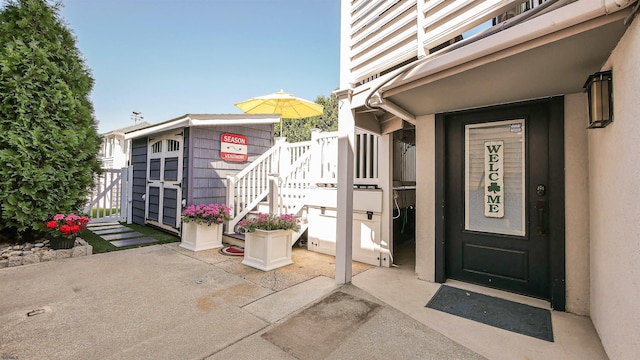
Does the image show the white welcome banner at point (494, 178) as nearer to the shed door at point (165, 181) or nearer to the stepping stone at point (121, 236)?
the shed door at point (165, 181)

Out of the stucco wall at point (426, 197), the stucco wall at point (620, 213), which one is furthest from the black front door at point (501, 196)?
the stucco wall at point (620, 213)

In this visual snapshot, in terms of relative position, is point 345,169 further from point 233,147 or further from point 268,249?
point 233,147

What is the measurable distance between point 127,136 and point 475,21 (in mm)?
8194

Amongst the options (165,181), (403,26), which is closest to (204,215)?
(165,181)

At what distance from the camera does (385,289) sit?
300 cm

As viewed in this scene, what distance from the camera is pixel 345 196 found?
10.3 ft

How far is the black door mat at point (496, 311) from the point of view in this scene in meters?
2.20

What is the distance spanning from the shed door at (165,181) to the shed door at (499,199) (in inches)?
204

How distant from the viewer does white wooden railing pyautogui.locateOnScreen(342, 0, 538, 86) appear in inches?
81.1

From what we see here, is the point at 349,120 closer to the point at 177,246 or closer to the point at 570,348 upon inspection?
the point at 570,348

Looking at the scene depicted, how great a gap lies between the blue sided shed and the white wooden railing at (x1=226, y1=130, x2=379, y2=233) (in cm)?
66

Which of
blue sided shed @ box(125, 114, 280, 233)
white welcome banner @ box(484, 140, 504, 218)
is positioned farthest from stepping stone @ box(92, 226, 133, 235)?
white welcome banner @ box(484, 140, 504, 218)

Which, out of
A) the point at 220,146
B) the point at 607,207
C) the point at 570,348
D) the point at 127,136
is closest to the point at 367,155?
the point at 607,207

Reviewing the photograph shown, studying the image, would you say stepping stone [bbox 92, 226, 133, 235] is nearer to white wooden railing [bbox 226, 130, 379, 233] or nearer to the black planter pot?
the black planter pot
